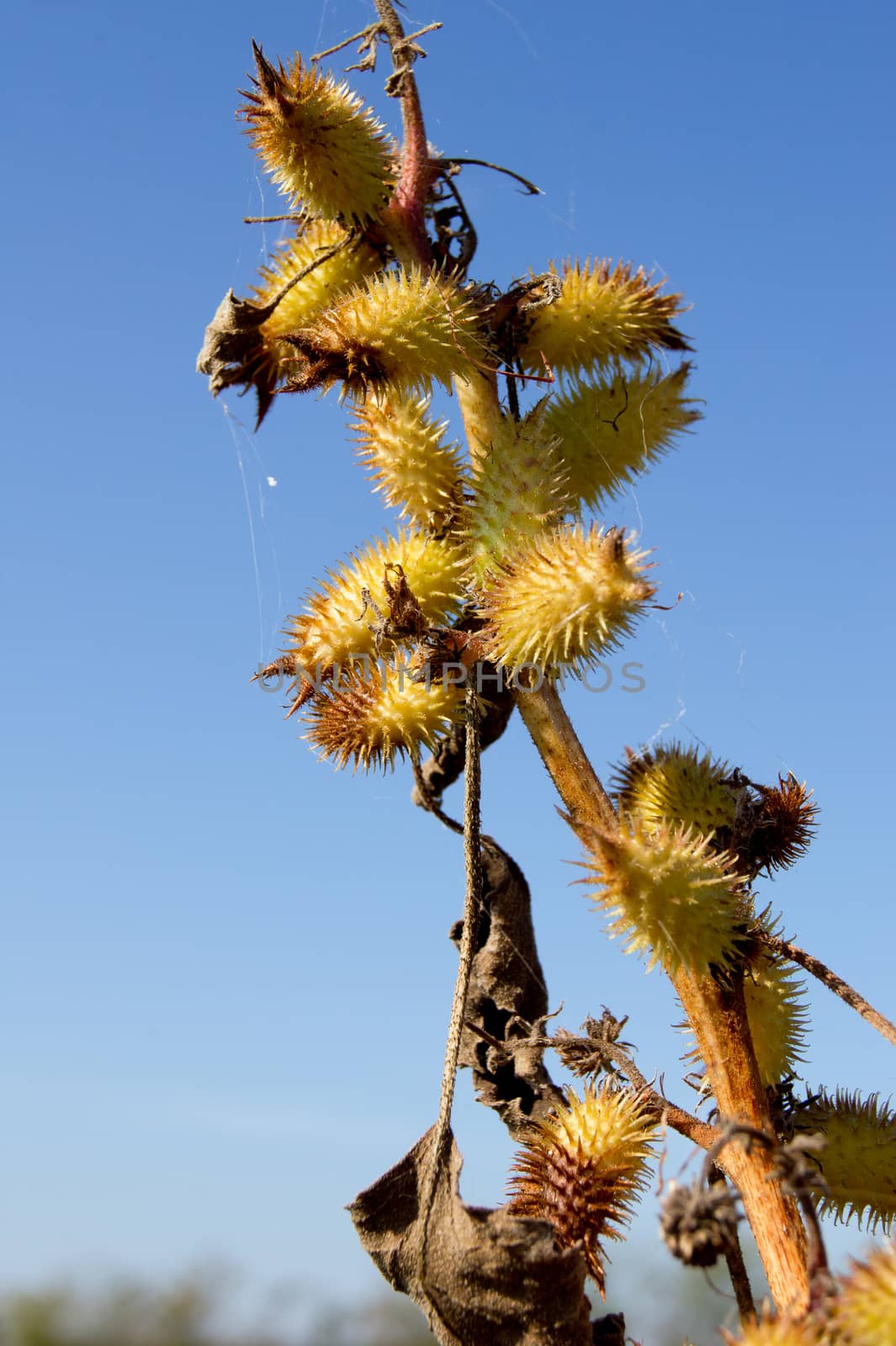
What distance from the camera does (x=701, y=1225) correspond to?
1.73m

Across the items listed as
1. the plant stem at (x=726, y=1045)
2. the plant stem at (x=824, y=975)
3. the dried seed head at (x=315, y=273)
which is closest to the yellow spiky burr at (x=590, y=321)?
the dried seed head at (x=315, y=273)

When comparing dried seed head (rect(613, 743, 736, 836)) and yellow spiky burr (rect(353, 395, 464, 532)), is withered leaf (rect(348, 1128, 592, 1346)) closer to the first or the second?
dried seed head (rect(613, 743, 736, 836))

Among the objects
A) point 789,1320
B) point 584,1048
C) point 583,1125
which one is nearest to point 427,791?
point 584,1048

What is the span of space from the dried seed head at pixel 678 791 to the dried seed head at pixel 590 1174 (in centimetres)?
55

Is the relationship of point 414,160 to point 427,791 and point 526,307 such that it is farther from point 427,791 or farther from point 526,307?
point 427,791

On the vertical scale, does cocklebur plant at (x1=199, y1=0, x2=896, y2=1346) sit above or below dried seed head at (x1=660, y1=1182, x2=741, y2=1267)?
above

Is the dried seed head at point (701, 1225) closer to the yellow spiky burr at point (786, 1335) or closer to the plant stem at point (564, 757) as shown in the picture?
the yellow spiky burr at point (786, 1335)

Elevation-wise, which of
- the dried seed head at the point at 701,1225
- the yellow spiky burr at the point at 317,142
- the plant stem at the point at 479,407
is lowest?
the dried seed head at the point at 701,1225

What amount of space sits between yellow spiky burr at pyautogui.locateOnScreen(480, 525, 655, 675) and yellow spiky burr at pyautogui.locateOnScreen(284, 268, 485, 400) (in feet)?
1.52

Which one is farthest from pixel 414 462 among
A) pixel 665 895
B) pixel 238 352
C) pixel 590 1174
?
pixel 590 1174

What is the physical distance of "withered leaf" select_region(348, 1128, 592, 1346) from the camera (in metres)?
2.07

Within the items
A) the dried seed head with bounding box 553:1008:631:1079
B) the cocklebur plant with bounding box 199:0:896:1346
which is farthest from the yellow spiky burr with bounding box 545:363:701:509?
the dried seed head with bounding box 553:1008:631:1079

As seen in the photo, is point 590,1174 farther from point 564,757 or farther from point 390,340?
point 390,340

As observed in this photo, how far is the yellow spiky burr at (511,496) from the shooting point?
237 cm
